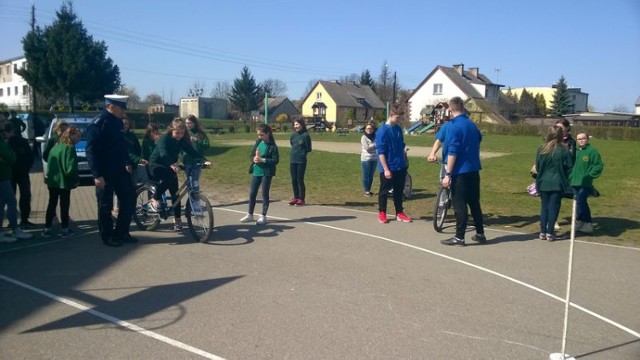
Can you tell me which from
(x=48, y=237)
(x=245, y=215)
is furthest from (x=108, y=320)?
(x=245, y=215)

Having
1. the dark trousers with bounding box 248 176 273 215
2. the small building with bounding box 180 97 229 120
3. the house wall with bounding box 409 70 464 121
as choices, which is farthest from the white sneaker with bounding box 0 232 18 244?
the small building with bounding box 180 97 229 120

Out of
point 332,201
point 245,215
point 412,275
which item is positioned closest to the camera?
point 412,275

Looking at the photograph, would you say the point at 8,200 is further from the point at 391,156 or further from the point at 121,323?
the point at 391,156

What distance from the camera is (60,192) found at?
8.07 meters

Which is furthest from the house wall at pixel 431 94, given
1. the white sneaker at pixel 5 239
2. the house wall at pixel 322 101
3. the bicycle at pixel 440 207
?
the white sneaker at pixel 5 239

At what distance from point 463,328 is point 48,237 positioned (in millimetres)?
6318

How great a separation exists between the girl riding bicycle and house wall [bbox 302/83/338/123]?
83834 mm

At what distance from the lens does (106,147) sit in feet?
24.3

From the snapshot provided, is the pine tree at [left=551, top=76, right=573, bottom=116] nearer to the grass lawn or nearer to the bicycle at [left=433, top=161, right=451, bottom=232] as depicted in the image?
the grass lawn

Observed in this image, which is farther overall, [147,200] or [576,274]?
[147,200]

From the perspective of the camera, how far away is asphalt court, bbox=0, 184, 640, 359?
14.4ft

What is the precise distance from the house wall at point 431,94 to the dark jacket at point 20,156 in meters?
72.9

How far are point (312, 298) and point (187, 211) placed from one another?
321 centimetres

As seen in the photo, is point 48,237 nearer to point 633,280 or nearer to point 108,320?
point 108,320
